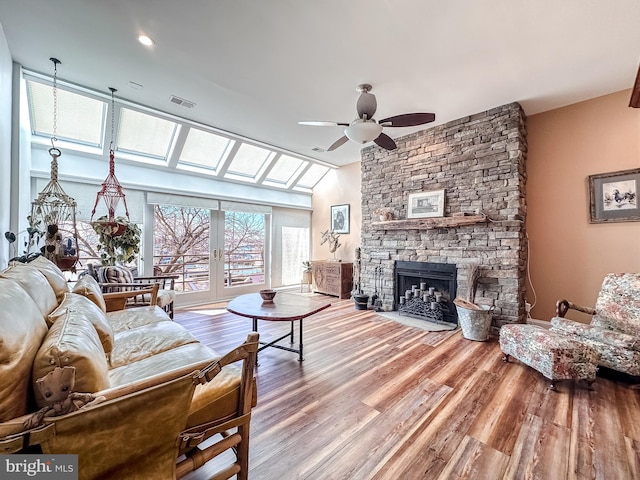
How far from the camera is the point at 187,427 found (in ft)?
4.09

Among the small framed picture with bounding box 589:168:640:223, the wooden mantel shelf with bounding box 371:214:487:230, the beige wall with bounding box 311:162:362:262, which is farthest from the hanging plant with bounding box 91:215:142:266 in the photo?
the small framed picture with bounding box 589:168:640:223

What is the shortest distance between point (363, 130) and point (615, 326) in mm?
3161

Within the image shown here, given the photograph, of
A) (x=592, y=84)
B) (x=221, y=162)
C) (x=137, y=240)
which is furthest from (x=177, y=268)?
(x=592, y=84)

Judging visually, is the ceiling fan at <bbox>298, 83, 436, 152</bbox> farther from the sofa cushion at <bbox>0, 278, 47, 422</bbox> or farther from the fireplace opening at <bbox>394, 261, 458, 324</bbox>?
the sofa cushion at <bbox>0, 278, 47, 422</bbox>

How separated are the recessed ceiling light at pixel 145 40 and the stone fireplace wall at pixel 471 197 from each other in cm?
380

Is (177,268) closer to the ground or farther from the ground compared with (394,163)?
closer to the ground

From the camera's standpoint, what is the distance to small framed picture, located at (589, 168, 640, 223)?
126 inches

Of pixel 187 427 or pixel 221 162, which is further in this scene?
pixel 221 162

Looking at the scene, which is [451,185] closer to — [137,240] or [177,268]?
[137,240]

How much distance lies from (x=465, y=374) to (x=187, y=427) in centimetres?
247

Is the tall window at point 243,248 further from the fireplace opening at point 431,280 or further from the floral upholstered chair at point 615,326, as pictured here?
the floral upholstered chair at point 615,326

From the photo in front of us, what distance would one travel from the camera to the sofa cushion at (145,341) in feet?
5.63

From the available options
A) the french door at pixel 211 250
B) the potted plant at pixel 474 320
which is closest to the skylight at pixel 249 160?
the french door at pixel 211 250

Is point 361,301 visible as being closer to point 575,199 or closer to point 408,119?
point 408,119
